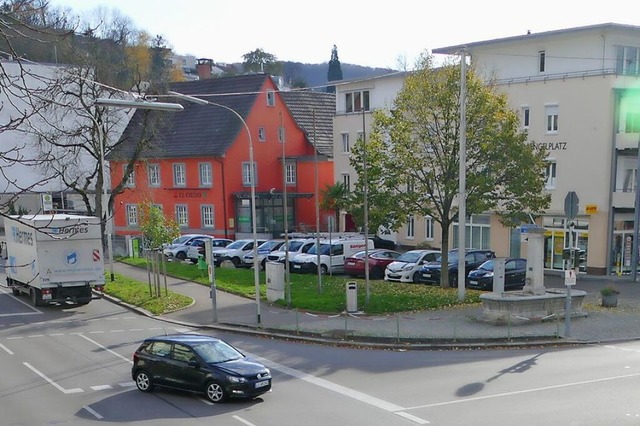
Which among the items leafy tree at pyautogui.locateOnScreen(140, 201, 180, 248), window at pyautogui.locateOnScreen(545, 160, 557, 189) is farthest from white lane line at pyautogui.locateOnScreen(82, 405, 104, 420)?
window at pyautogui.locateOnScreen(545, 160, 557, 189)

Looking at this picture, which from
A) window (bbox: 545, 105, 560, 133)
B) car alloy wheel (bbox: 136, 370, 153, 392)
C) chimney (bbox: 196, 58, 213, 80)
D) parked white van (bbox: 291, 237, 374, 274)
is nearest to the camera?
car alloy wheel (bbox: 136, 370, 153, 392)

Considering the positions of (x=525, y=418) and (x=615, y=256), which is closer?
(x=525, y=418)

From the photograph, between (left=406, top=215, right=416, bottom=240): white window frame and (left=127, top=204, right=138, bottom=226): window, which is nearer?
(left=406, top=215, right=416, bottom=240): white window frame

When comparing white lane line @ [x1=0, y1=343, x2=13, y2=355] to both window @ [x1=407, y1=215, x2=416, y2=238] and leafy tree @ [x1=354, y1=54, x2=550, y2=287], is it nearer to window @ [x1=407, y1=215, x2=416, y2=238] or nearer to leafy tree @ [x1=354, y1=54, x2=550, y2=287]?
leafy tree @ [x1=354, y1=54, x2=550, y2=287]

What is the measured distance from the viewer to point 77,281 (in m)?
27.5

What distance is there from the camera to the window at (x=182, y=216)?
54.4 meters

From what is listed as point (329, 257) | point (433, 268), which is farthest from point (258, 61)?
point (433, 268)

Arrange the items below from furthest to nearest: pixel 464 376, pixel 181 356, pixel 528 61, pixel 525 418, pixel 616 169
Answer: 1. pixel 528 61
2. pixel 616 169
3. pixel 464 376
4. pixel 181 356
5. pixel 525 418

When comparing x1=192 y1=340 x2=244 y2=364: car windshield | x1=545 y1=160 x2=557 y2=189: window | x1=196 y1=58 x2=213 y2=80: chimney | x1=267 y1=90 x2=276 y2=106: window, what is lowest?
x1=192 y1=340 x2=244 y2=364: car windshield

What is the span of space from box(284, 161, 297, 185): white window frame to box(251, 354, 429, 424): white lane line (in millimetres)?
36286

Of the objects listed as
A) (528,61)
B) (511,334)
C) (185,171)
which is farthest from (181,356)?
(185,171)

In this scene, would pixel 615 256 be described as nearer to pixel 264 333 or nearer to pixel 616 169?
pixel 616 169

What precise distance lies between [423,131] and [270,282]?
9256 millimetres

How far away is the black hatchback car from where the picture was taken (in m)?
14.6
